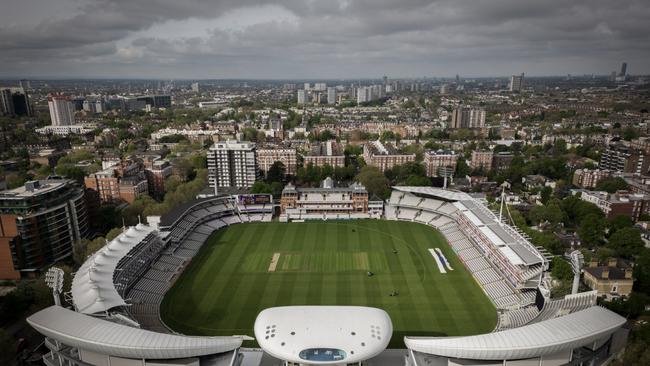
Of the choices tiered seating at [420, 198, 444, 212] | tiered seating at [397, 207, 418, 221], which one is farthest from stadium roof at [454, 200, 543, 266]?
tiered seating at [397, 207, 418, 221]

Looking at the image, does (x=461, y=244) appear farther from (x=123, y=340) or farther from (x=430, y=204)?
(x=123, y=340)

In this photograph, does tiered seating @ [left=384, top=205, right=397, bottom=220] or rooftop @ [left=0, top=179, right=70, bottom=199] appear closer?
rooftop @ [left=0, top=179, right=70, bottom=199]

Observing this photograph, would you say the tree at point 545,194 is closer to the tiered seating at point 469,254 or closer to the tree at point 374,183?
the tree at point 374,183

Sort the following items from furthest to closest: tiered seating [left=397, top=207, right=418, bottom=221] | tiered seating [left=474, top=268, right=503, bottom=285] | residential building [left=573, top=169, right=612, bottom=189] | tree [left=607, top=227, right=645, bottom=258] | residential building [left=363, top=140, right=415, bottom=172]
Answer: residential building [left=363, top=140, right=415, bottom=172] < residential building [left=573, top=169, right=612, bottom=189] < tiered seating [left=397, top=207, right=418, bottom=221] < tree [left=607, top=227, right=645, bottom=258] < tiered seating [left=474, top=268, right=503, bottom=285]

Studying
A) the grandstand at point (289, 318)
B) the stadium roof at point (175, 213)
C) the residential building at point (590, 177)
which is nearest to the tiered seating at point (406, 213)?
the grandstand at point (289, 318)

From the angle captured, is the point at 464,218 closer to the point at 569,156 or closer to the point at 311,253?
the point at 311,253

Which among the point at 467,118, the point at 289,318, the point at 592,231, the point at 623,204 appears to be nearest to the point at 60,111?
the point at 467,118

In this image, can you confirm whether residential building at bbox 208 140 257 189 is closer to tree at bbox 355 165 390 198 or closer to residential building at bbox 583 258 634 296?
→ tree at bbox 355 165 390 198
